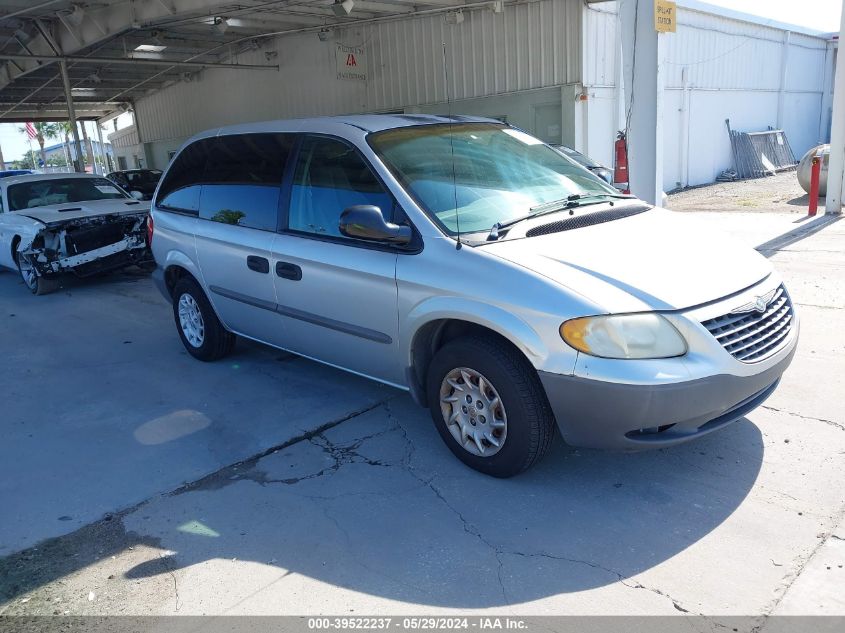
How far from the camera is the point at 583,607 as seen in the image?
258 cm

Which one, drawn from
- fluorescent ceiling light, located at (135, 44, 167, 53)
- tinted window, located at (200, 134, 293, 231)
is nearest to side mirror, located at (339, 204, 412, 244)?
tinted window, located at (200, 134, 293, 231)

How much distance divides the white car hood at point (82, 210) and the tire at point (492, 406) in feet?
22.9

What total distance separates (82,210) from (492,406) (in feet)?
25.7

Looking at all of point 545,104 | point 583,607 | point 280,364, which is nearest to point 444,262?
point 583,607

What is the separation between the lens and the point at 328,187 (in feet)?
13.9

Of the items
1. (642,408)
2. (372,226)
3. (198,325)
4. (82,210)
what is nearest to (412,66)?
(82,210)

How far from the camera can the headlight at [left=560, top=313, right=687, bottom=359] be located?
293cm

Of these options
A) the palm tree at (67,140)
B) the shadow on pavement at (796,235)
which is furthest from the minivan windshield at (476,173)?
the palm tree at (67,140)

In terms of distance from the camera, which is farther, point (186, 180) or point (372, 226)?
point (186, 180)

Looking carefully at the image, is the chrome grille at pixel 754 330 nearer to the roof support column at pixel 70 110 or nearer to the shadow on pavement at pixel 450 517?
the shadow on pavement at pixel 450 517

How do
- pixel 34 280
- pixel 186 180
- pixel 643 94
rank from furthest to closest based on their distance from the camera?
pixel 643 94, pixel 34 280, pixel 186 180

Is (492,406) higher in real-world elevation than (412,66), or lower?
lower

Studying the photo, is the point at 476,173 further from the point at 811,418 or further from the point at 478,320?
the point at 811,418

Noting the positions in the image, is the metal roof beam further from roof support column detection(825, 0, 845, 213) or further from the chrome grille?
the chrome grille
